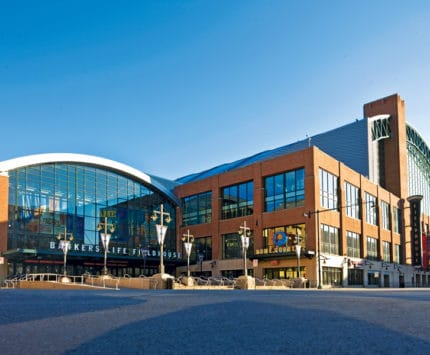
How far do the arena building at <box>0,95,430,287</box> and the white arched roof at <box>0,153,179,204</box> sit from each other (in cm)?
13

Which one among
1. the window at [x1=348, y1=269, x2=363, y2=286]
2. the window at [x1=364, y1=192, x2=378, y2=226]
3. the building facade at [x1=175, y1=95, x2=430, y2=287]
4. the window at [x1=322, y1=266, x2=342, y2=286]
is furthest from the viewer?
the window at [x1=364, y1=192, x2=378, y2=226]

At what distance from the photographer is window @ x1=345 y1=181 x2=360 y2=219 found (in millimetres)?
56647

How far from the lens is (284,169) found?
175 ft

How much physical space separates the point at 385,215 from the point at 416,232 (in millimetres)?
8241

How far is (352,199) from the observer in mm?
58250

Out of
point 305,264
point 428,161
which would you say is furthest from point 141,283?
point 428,161

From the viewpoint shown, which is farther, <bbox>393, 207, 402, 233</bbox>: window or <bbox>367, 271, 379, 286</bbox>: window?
<bbox>393, 207, 402, 233</bbox>: window

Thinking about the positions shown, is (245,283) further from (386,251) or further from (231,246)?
(386,251)

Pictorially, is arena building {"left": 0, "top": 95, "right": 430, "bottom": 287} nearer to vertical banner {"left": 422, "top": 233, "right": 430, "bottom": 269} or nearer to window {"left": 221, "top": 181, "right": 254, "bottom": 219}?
window {"left": 221, "top": 181, "right": 254, "bottom": 219}

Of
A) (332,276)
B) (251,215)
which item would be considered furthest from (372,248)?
(251,215)

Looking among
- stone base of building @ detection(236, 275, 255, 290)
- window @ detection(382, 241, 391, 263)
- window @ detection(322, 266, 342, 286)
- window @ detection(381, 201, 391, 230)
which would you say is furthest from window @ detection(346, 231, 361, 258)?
stone base of building @ detection(236, 275, 255, 290)

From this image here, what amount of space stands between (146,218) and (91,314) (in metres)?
54.8

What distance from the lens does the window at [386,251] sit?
215ft

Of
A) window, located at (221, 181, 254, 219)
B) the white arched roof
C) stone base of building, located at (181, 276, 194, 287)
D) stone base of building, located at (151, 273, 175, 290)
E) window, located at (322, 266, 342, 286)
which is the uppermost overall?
the white arched roof
